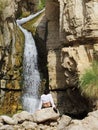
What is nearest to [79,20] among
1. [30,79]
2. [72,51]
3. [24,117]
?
[72,51]

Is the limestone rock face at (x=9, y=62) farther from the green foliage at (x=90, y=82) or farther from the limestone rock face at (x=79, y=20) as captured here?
the green foliage at (x=90, y=82)

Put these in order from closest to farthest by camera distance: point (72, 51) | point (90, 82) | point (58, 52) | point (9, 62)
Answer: point (90, 82), point (72, 51), point (58, 52), point (9, 62)

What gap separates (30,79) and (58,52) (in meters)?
2.01

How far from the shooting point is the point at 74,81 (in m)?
16.4

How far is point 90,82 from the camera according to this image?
1406 cm

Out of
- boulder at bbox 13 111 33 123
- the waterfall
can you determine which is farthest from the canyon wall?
boulder at bbox 13 111 33 123

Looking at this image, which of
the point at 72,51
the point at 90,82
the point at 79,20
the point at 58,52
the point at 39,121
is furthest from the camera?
the point at 58,52

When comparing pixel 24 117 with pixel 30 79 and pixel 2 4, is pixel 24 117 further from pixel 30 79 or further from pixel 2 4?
pixel 2 4

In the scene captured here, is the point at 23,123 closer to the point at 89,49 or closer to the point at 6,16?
the point at 89,49

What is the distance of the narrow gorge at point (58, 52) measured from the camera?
15969mm

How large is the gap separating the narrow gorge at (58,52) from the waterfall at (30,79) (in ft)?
0.83

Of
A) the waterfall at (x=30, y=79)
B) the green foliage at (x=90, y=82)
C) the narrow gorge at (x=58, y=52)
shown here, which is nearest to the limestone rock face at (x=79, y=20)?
the narrow gorge at (x=58, y=52)

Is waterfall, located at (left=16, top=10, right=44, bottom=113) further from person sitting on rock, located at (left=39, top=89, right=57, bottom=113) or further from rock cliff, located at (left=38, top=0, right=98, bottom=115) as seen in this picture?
person sitting on rock, located at (left=39, top=89, right=57, bottom=113)

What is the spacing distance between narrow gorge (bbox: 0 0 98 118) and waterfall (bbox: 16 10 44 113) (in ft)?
0.83
